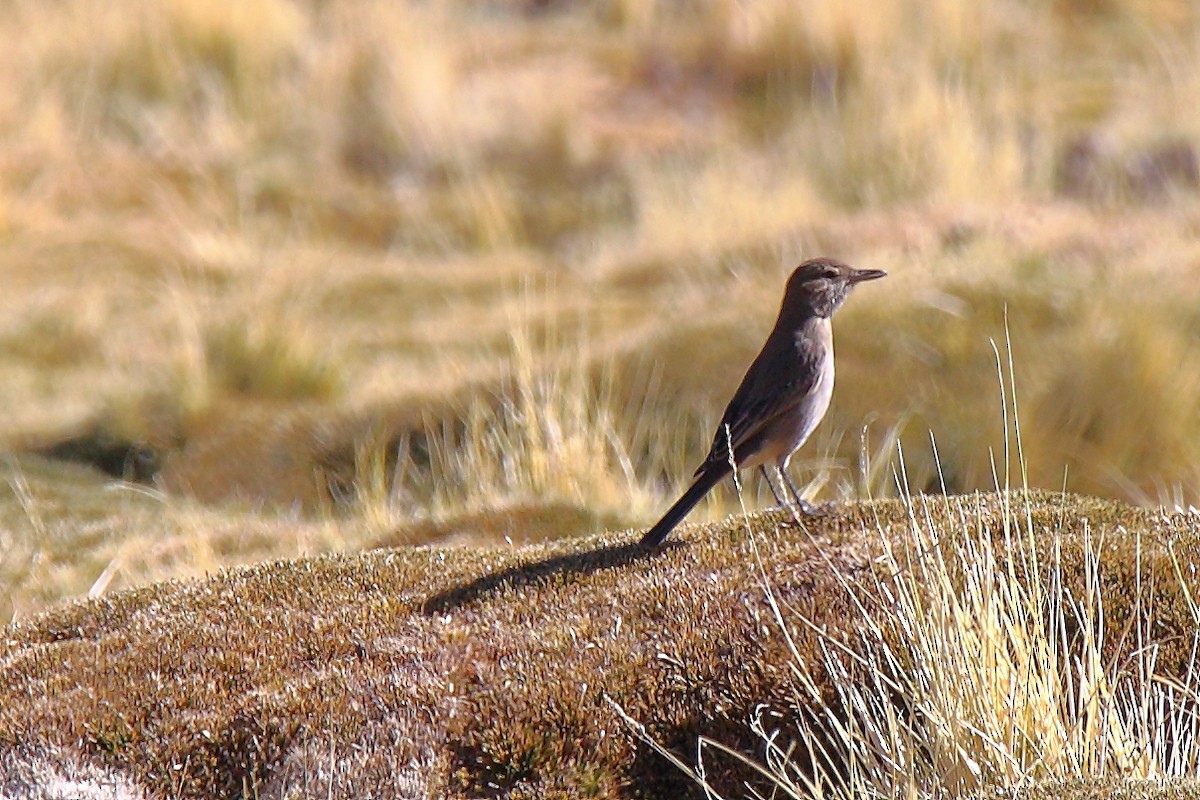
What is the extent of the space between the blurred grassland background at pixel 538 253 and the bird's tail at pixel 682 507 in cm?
75

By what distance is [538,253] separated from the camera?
1556cm

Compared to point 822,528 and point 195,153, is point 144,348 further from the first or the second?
point 822,528

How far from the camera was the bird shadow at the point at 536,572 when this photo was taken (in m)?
5.50

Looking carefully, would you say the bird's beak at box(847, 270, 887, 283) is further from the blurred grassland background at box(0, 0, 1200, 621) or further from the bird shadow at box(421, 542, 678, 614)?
the bird shadow at box(421, 542, 678, 614)

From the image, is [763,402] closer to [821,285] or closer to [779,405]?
[779,405]

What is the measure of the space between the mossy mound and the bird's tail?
0.07 m

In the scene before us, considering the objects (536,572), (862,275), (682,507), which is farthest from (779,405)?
(536,572)

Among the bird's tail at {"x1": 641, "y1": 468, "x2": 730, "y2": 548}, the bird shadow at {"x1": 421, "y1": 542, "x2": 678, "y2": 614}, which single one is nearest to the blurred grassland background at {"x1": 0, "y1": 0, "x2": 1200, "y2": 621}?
the bird's tail at {"x1": 641, "y1": 468, "x2": 730, "y2": 548}

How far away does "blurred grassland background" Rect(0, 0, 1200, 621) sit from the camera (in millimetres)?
8922

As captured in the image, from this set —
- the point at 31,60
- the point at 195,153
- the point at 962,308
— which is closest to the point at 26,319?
the point at 195,153

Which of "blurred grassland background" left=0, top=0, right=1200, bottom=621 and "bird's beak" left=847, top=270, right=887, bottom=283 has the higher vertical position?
"bird's beak" left=847, top=270, right=887, bottom=283

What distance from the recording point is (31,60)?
695 inches

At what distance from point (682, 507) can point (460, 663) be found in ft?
3.17

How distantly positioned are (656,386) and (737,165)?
6346 millimetres
